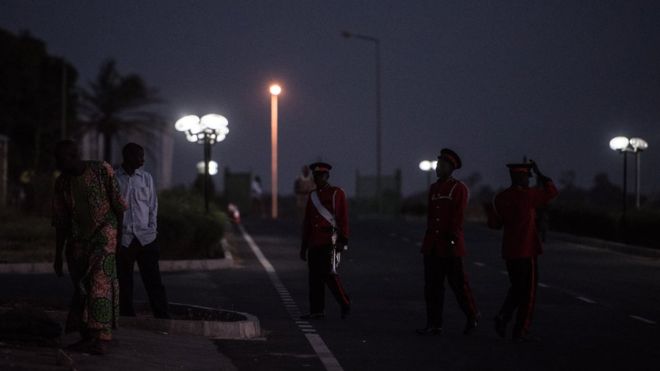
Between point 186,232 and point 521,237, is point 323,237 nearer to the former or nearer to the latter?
point 521,237

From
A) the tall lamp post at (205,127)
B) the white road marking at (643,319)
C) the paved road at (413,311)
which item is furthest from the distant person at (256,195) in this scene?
the white road marking at (643,319)

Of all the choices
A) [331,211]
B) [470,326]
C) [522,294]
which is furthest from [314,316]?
Answer: [522,294]

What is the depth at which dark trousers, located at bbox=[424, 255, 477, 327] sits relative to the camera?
1447 centimetres

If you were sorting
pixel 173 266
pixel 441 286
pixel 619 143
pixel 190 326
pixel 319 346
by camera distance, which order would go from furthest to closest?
pixel 619 143 < pixel 173 266 < pixel 441 286 < pixel 190 326 < pixel 319 346

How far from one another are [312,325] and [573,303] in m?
4.71

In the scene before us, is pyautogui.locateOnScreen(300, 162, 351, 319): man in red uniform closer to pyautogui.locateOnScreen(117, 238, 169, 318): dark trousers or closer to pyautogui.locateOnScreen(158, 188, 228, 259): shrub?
pyautogui.locateOnScreen(117, 238, 169, 318): dark trousers

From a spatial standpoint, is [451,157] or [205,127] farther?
[205,127]

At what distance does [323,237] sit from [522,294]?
117 inches

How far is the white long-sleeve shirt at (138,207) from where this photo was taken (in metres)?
14.3

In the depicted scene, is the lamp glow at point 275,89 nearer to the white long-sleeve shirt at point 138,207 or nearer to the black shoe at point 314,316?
the black shoe at point 314,316

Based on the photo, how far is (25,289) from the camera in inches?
780

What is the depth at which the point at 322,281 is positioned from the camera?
16156 millimetres

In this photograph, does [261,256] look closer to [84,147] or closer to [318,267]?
[318,267]

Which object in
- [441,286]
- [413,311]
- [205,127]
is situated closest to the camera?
[441,286]
